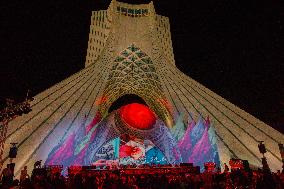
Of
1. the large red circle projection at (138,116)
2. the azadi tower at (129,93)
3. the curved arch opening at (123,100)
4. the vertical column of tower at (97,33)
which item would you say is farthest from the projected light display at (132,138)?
the vertical column of tower at (97,33)

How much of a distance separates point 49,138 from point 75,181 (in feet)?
28.1

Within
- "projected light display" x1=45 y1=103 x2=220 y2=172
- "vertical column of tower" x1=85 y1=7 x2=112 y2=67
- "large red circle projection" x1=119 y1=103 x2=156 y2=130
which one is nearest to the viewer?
"vertical column of tower" x1=85 y1=7 x2=112 y2=67

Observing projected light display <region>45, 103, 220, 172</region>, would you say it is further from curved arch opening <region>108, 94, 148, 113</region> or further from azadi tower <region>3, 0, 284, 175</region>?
curved arch opening <region>108, 94, 148, 113</region>

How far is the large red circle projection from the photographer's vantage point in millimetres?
31781

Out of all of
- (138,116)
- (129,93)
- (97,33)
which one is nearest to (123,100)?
(129,93)

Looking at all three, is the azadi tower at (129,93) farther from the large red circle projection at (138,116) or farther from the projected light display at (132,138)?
the large red circle projection at (138,116)

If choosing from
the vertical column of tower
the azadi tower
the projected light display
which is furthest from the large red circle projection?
the vertical column of tower

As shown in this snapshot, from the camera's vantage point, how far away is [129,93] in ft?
120

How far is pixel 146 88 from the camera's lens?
34562 mm

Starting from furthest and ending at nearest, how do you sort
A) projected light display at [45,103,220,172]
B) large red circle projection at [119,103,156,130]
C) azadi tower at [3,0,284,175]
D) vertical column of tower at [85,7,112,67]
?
Answer: large red circle projection at [119,103,156,130] → projected light display at [45,103,220,172] → vertical column of tower at [85,7,112,67] → azadi tower at [3,0,284,175]

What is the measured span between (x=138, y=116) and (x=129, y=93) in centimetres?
572

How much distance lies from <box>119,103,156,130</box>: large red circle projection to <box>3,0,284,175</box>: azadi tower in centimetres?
215

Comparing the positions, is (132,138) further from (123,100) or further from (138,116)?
(123,100)

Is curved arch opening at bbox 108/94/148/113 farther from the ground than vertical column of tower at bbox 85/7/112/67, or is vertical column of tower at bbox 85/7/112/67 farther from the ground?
vertical column of tower at bbox 85/7/112/67
